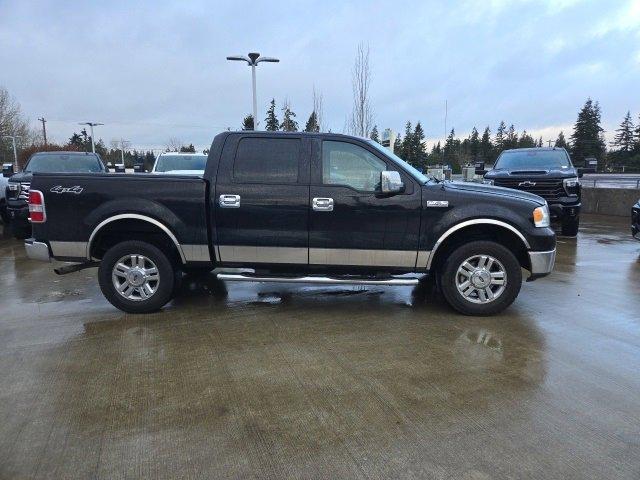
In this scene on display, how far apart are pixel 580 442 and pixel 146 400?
9.27 feet

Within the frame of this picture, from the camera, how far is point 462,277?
16.7 ft

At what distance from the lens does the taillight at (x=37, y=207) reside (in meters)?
5.08

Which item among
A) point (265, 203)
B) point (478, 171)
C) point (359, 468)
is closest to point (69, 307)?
point (265, 203)

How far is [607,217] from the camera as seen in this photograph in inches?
589

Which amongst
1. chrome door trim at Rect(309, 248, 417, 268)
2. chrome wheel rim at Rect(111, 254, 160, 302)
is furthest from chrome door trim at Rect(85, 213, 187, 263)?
chrome door trim at Rect(309, 248, 417, 268)

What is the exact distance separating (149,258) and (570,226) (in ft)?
30.4

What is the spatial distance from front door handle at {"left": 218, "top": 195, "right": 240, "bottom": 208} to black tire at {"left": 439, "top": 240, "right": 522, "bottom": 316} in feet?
7.59

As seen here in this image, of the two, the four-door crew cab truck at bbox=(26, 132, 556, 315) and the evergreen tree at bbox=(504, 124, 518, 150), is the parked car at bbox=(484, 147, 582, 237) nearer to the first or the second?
the four-door crew cab truck at bbox=(26, 132, 556, 315)

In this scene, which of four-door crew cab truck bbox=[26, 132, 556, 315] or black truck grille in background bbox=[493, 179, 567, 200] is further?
black truck grille in background bbox=[493, 179, 567, 200]

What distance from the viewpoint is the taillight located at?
16.7 feet

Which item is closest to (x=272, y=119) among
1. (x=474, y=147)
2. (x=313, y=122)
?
(x=313, y=122)

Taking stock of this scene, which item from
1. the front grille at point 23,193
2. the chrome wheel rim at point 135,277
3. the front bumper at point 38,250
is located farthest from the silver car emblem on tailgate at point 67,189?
the front grille at point 23,193

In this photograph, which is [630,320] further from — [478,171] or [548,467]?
[478,171]

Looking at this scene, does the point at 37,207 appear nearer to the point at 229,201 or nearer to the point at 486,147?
the point at 229,201
